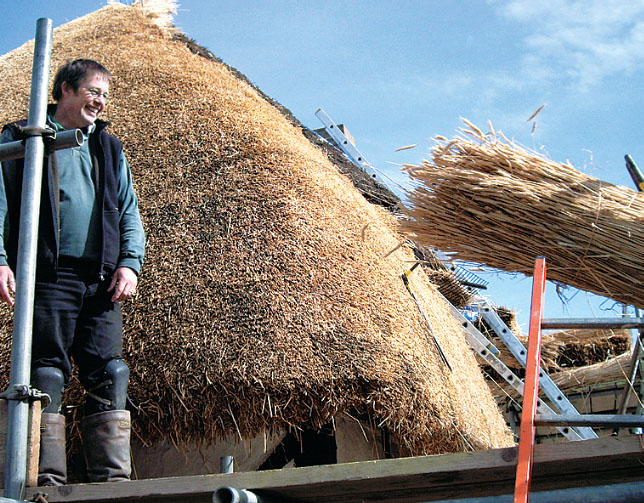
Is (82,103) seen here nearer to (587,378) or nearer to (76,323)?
(76,323)

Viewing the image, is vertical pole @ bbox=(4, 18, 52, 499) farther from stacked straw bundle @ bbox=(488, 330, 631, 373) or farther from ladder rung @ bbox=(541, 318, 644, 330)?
stacked straw bundle @ bbox=(488, 330, 631, 373)

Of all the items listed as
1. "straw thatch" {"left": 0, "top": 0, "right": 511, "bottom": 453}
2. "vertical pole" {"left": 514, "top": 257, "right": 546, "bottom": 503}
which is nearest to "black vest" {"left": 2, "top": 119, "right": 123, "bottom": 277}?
"straw thatch" {"left": 0, "top": 0, "right": 511, "bottom": 453}

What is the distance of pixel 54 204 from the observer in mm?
2504

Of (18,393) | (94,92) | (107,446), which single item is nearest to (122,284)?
(107,446)

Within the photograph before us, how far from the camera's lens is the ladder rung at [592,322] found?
6.63 feet

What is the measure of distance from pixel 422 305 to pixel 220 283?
144 centimetres

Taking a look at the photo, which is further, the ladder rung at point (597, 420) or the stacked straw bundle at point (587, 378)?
the stacked straw bundle at point (587, 378)

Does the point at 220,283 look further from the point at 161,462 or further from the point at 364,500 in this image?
the point at 364,500

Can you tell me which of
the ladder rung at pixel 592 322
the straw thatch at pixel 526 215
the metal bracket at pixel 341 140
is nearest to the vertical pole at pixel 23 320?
the ladder rung at pixel 592 322

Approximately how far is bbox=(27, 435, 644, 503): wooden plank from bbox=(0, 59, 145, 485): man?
0.34m

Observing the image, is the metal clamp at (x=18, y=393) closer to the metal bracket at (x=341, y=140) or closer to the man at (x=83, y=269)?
the man at (x=83, y=269)

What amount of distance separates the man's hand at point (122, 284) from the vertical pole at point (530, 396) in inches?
53.4

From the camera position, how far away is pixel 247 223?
13.1 feet

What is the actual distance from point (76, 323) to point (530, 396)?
1.53m
